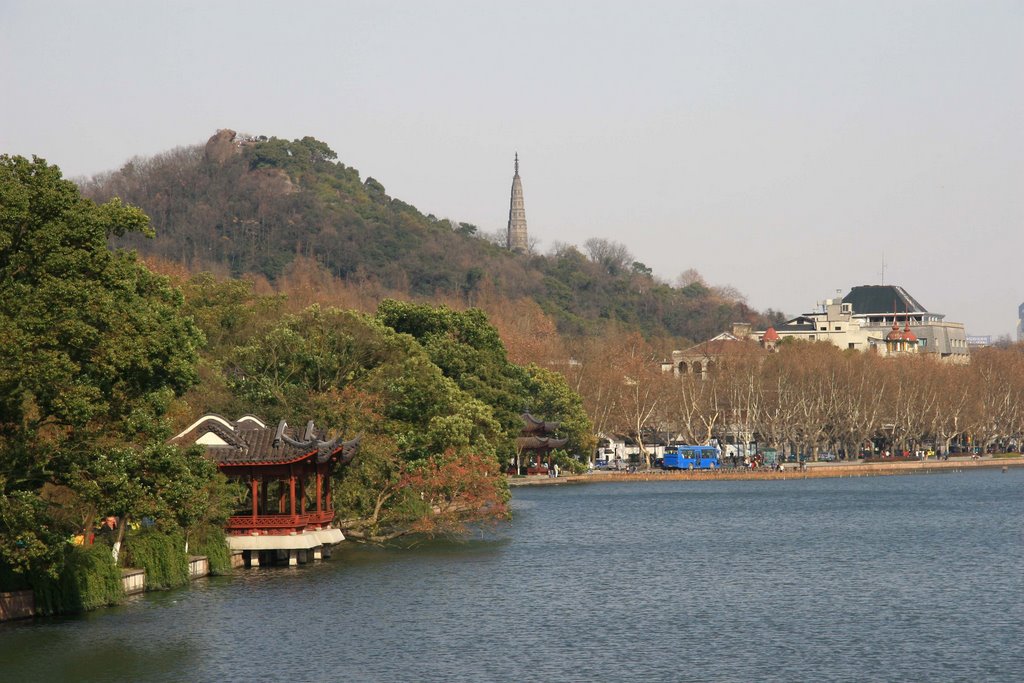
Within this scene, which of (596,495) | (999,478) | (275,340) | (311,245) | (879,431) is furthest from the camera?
(311,245)

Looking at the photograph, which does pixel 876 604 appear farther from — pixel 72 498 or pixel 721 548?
pixel 72 498

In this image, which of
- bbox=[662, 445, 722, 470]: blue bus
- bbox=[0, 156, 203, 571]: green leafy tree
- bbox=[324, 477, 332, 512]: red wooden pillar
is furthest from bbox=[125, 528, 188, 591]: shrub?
bbox=[662, 445, 722, 470]: blue bus

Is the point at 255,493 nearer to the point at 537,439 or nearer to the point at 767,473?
the point at 537,439

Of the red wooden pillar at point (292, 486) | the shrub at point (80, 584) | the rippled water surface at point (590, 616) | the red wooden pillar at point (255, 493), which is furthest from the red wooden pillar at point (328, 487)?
the shrub at point (80, 584)

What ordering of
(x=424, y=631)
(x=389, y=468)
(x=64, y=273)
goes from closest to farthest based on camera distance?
(x=64, y=273) < (x=424, y=631) < (x=389, y=468)

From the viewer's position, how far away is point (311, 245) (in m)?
189

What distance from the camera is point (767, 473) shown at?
98.9 meters

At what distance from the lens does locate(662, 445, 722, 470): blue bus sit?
105 m

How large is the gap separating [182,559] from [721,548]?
2064cm

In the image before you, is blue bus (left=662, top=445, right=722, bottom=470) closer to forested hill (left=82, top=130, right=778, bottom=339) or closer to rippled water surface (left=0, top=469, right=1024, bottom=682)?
rippled water surface (left=0, top=469, right=1024, bottom=682)

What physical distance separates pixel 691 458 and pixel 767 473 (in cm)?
850

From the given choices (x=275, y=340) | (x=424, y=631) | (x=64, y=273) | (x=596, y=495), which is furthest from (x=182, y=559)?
(x=596, y=495)

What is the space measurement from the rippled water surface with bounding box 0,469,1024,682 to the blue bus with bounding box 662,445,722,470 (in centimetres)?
4728

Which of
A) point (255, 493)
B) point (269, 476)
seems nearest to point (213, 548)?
point (255, 493)
